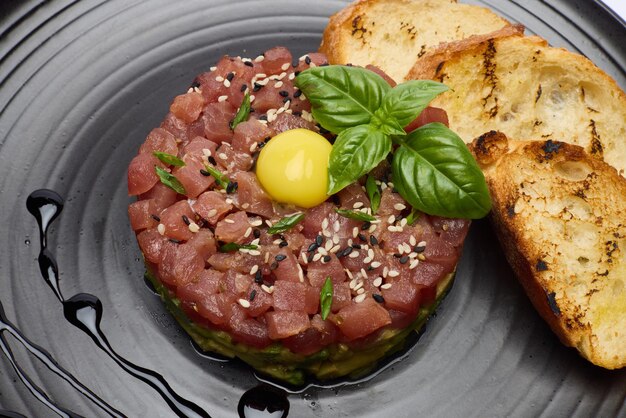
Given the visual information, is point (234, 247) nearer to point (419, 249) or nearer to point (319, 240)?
point (319, 240)

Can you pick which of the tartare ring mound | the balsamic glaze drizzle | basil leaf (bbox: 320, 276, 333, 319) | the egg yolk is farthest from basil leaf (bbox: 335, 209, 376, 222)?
the balsamic glaze drizzle

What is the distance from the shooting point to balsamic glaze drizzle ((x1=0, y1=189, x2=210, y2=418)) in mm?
3758

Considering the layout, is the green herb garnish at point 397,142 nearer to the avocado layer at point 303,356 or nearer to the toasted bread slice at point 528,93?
the avocado layer at point 303,356

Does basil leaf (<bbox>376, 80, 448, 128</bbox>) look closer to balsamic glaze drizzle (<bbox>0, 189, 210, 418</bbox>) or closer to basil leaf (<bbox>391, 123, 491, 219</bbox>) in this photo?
basil leaf (<bbox>391, 123, 491, 219</bbox>)

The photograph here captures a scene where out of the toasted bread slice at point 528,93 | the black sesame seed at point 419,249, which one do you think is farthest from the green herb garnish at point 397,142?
the toasted bread slice at point 528,93

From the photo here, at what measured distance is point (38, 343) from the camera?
12.8 ft

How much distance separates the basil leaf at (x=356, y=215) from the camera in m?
3.69

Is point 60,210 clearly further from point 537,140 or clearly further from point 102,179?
point 537,140

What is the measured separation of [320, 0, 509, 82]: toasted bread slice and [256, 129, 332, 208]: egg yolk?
128cm

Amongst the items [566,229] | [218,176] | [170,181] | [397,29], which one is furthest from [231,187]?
[566,229]

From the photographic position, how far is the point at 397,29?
4.84 metres

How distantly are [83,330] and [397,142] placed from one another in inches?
88.6

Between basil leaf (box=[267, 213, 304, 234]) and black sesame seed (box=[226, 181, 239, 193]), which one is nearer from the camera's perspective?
basil leaf (box=[267, 213, 304, 234])

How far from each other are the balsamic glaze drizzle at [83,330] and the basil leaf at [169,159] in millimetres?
1046
